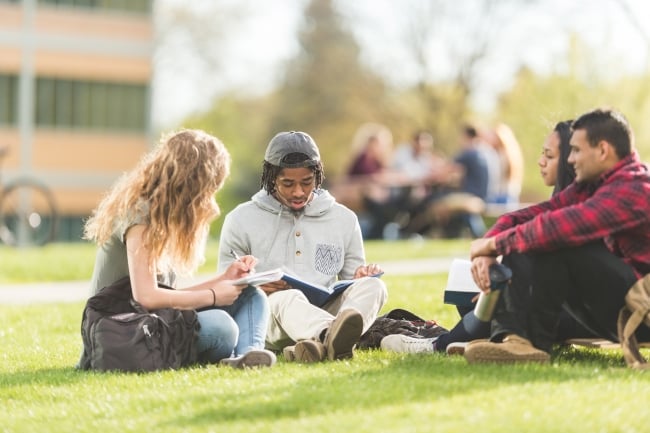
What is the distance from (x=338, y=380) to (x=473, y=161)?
13.1 meters

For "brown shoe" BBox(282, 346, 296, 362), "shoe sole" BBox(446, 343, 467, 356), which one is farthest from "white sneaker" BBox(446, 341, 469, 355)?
"brown shoe" BBox(282, 346, 296, 362)

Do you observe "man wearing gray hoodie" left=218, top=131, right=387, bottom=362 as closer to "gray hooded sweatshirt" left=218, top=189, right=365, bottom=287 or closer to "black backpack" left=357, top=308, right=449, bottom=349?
"gray hooded sweatshirt" left=218, top=189, right=365, bottom=287

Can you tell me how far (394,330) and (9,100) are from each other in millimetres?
30523

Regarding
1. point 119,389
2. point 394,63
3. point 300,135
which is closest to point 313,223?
point 300,135

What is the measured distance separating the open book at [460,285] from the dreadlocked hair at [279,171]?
87 centimetres

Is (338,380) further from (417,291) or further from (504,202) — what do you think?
(504,202)

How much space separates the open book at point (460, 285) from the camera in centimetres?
623

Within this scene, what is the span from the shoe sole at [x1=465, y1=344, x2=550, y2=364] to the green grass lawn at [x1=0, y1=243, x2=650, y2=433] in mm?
57

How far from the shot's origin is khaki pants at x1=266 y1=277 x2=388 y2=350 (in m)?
6.10

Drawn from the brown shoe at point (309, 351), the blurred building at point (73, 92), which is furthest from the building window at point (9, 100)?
the brown shoe at point (309, 351)

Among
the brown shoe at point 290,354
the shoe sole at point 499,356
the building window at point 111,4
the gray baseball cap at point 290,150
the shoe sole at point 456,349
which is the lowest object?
the brown shoe at point 290,354

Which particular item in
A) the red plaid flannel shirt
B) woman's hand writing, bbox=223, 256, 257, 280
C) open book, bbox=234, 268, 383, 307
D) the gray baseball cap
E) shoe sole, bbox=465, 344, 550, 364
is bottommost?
shoe sole, bbox=465, 344, 550, 364

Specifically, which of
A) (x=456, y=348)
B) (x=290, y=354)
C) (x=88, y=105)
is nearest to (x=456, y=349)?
(x=456, y=348)

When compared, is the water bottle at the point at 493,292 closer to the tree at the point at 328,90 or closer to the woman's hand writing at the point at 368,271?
the woman's hand writing at the point at 368,271
